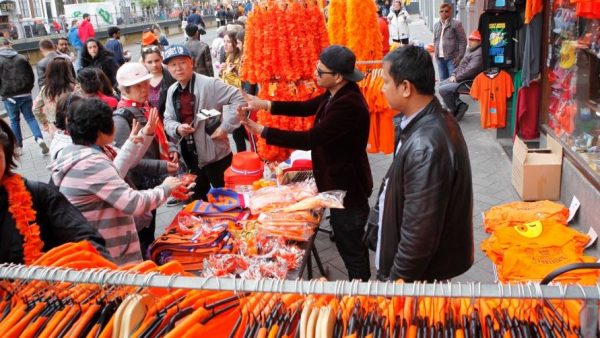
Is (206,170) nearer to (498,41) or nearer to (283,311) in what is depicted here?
(283,311)

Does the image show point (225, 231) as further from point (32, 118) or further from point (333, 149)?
point (32, 118)

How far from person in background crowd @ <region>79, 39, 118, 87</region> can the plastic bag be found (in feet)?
19.8

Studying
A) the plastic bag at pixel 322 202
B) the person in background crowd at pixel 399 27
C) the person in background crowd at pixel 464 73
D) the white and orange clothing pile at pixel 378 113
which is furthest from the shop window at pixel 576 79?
the person in background crowd at pixel 399 27

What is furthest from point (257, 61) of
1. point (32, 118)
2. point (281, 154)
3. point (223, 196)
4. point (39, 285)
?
point (32, 118)

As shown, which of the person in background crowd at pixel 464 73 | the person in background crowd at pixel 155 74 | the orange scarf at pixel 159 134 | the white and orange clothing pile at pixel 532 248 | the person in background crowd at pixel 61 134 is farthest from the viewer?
the person in background crowd at pixel 464 73

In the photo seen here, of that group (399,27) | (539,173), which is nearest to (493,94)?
(539,173)

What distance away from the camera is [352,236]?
3.61 meters

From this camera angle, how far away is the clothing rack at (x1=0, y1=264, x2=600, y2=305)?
132cm

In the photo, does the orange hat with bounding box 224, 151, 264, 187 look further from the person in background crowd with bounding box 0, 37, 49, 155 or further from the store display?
the person in background crowd with bounding box 0, 37, 49, 155

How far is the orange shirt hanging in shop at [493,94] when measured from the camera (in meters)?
6.86

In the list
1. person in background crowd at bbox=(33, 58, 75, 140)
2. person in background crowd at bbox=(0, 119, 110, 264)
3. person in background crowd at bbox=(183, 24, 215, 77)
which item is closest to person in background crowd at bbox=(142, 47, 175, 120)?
person in background crowd at bbox=(33, 58, 75, 140)

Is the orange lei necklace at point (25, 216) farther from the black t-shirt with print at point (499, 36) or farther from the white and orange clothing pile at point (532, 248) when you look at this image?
the black t-shirt with print at point (499, 36)

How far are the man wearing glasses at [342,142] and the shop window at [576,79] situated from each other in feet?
7.45

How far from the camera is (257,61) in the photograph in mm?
5020
